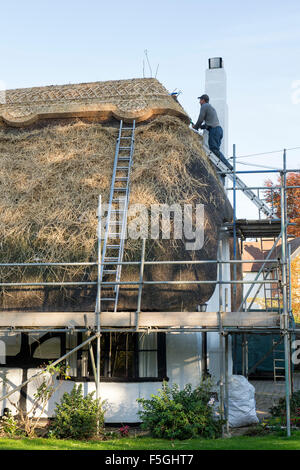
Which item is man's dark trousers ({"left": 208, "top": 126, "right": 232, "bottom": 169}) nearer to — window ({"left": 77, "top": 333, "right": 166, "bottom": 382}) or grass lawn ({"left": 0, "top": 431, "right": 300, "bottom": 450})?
window ({"left": 77, "top": 333, "right": 166, "bottom": 382})

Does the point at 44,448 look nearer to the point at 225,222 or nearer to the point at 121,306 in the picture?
the point at 121,306

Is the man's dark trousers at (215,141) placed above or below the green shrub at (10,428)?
above

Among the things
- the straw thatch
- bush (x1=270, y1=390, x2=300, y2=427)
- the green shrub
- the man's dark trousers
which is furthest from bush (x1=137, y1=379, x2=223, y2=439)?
the man's dark trousers

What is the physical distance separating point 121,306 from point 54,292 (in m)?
1.19

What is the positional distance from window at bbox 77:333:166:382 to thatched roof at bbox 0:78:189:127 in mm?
5071

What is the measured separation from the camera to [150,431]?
378 inches

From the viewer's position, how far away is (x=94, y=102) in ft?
46.5

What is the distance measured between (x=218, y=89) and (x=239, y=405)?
9711mm

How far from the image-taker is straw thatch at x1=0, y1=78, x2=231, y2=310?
1019cm

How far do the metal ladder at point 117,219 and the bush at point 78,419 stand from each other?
164 centimetres

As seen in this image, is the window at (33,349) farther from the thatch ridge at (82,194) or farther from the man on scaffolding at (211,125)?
the man on scaffolding at (211,125)

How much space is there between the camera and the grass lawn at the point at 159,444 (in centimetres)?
834

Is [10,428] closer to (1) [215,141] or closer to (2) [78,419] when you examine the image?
(2) [78,419]

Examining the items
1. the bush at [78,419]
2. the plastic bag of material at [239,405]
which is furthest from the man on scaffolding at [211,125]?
the bush at [78,419]
